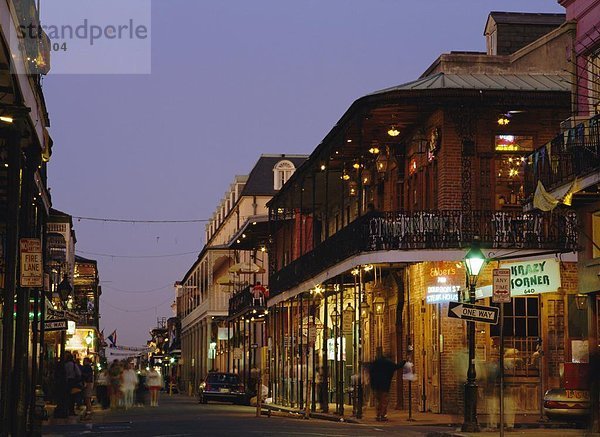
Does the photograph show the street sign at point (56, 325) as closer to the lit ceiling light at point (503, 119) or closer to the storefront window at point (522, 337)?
the storefront window at point (522, 337)

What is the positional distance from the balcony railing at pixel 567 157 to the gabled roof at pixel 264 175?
57.0 meters

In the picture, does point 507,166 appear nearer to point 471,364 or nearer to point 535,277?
point 535,277

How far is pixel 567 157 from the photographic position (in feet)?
75.7

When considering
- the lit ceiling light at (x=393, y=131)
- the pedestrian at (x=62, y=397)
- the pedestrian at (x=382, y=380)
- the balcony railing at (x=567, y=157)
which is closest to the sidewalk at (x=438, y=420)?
the pedestrian at (x=382, y=380)

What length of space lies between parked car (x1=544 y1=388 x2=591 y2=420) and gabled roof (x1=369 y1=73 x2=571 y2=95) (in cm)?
1011

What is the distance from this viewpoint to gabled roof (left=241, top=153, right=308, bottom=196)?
8188 centimetres

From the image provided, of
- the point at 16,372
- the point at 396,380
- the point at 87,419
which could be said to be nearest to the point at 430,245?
the point at 396,380

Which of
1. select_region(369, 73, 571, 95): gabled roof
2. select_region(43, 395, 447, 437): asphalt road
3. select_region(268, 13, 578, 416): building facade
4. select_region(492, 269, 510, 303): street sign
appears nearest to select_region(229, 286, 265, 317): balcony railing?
select_region(268, 13, 578, 416): building facade

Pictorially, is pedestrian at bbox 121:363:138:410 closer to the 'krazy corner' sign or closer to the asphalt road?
the asphalt road

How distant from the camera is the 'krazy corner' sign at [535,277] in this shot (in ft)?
94.3

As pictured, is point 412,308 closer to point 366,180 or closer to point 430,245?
point 430,245

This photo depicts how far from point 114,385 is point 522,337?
17729 mm

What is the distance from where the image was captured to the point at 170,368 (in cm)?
14125

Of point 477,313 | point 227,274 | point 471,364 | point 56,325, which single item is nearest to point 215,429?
point 471,364
